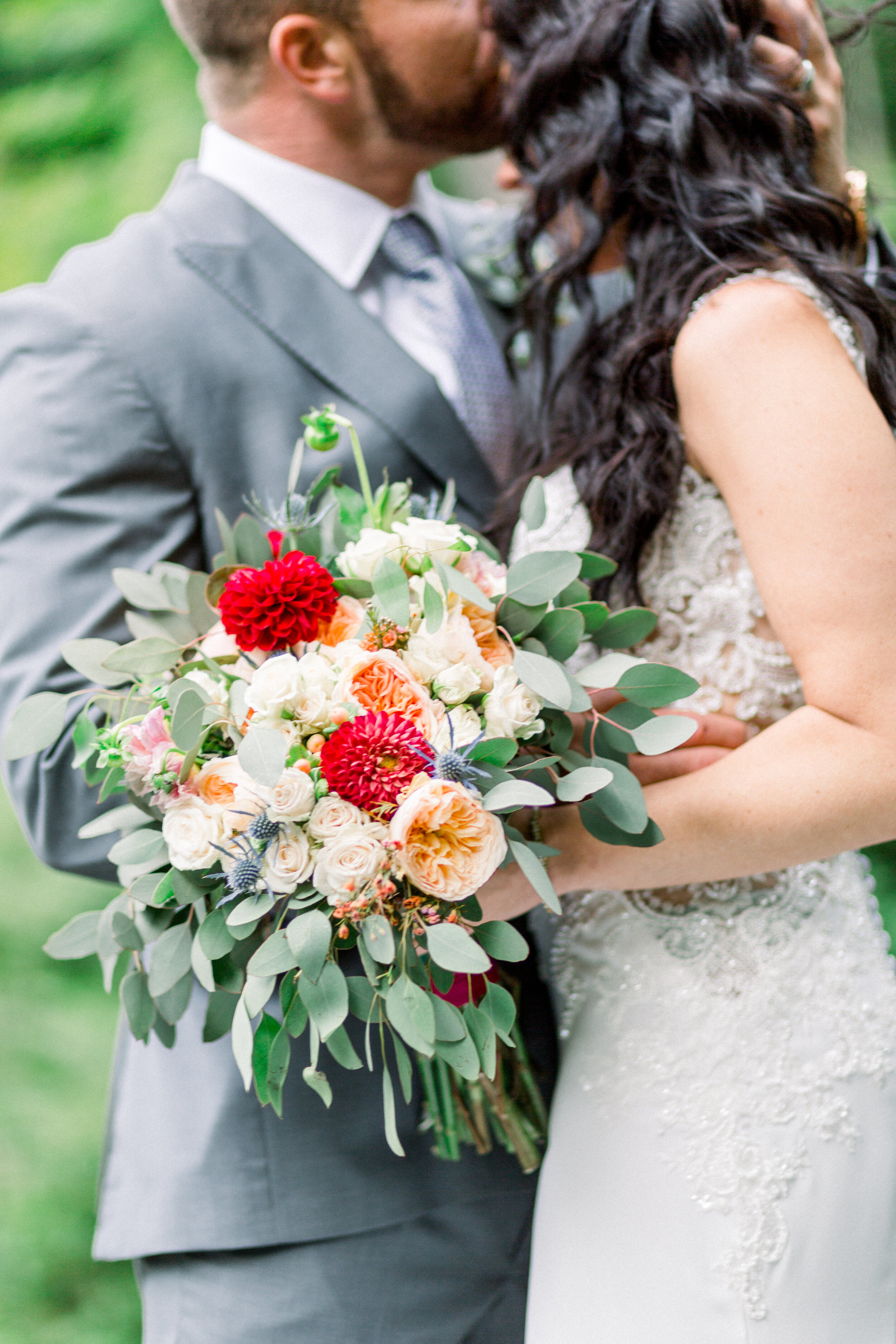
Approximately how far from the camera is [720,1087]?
4.24 ft

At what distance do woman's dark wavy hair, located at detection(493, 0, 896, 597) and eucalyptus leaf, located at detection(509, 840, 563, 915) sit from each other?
53cm

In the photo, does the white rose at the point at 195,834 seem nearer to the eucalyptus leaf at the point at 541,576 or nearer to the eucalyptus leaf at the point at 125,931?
the eucalyptus leaf at the point at 125,931

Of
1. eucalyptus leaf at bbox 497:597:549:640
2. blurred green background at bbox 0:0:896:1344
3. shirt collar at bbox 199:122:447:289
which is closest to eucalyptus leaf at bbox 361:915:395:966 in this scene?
eucalyptus leaf at bbox 497:597:549:640

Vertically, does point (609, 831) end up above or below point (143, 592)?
below

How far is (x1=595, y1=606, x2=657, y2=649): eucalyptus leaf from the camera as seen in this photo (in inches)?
46.1

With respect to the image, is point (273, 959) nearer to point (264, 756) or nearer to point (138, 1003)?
point (264, 756)

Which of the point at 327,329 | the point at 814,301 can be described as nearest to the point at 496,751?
the point at 814,301

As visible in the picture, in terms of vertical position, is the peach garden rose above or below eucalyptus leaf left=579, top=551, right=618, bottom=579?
below

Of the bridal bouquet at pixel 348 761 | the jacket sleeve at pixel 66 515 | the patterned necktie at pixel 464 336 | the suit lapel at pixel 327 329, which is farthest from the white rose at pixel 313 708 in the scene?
the patterned necktie at pixel 464 336

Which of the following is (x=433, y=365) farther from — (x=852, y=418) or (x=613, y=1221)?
(x=613, y=1221)

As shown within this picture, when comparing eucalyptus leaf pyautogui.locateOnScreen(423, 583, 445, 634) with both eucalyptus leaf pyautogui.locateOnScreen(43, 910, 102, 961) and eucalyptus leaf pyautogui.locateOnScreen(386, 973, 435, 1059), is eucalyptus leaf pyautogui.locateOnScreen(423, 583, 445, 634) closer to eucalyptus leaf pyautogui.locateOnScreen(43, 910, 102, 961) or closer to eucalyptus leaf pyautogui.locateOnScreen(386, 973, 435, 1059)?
eucalyptus leaf pyautogui.locateOnScreen(386, 973, 435, 1059)

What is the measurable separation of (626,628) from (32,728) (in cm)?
64

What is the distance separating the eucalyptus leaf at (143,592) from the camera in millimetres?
1207

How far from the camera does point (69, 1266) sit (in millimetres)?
3016
